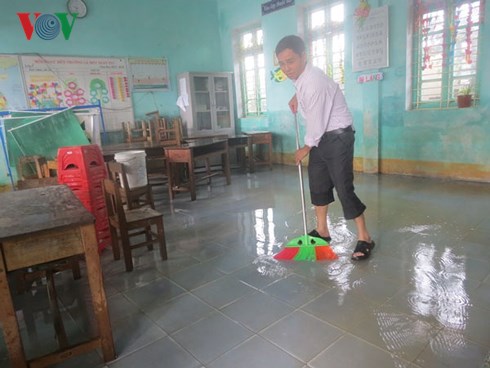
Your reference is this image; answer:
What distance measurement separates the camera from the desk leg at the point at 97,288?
1.58 m

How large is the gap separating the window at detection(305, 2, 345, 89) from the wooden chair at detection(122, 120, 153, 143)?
334 cm

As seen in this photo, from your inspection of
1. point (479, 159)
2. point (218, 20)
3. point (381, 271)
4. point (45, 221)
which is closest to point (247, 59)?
point (218, 20)

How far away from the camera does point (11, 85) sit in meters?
5.90

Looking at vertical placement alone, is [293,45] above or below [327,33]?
below

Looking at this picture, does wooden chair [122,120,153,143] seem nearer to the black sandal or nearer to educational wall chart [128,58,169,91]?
educational wall chart [128,58,169,91]

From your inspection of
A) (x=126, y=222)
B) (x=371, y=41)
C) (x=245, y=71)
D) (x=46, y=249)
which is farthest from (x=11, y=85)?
(x=371, y=41)

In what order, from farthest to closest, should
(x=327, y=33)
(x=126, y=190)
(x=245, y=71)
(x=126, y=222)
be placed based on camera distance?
1. (x=245, y=71)
2. (x=327, y=33)
3. (x=126, y=190)
4. (x=126, y=222)

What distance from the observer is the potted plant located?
4621 mm

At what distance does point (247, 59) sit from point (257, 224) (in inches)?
209

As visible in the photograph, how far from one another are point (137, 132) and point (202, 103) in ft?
5.17

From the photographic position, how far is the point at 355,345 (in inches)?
67.1

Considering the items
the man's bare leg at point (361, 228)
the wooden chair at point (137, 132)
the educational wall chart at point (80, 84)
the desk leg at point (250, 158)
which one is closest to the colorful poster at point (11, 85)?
the educational wall chart at point (80, 84)

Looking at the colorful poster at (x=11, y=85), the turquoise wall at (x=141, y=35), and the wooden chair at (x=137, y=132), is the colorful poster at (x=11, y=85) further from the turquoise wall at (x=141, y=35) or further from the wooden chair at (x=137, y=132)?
the wooden chair at (x=137, y=132)

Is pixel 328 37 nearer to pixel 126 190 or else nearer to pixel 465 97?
pixel 465 97
